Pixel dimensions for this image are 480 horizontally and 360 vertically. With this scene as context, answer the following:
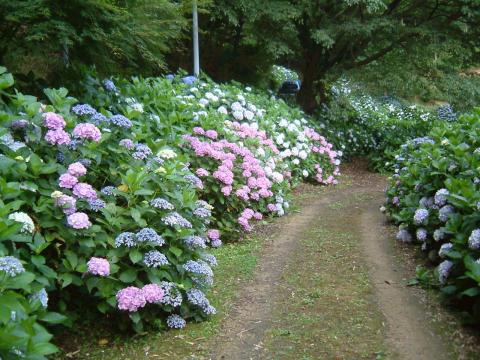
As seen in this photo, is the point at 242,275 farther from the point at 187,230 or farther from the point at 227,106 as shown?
the point at 227,106

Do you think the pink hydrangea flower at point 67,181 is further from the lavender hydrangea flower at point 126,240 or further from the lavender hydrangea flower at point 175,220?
the lavender hydrangea flower at point 175,220

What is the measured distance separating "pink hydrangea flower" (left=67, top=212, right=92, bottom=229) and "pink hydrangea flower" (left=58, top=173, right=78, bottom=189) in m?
0.23

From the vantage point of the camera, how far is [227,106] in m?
8.46

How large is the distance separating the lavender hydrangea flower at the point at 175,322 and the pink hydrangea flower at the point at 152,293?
0.95 feet

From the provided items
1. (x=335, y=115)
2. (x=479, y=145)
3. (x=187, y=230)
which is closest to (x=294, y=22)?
(x=335, y=115)

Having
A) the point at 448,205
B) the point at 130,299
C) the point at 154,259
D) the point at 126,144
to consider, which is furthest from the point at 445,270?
the point at 126,144

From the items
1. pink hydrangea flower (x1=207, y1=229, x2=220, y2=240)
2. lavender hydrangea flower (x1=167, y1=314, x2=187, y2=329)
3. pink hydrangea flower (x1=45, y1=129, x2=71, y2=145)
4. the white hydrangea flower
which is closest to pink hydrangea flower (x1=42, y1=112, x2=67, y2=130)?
pink hydrangea flower (x1=45, y1=129, x2=71, y2=145)

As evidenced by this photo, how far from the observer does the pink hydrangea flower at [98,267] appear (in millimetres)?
3131

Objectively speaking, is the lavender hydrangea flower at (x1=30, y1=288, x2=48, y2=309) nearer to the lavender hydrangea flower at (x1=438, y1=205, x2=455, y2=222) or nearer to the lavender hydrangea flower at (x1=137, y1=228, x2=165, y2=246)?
the lavender hydrangea flower at (x1=137, y1=228, x2=165, y2=246)

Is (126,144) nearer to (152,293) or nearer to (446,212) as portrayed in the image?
(152,293)

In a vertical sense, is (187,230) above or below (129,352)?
above

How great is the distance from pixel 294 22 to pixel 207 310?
30.5 ft

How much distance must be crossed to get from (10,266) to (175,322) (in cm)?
137

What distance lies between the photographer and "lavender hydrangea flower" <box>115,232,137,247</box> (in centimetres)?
333
